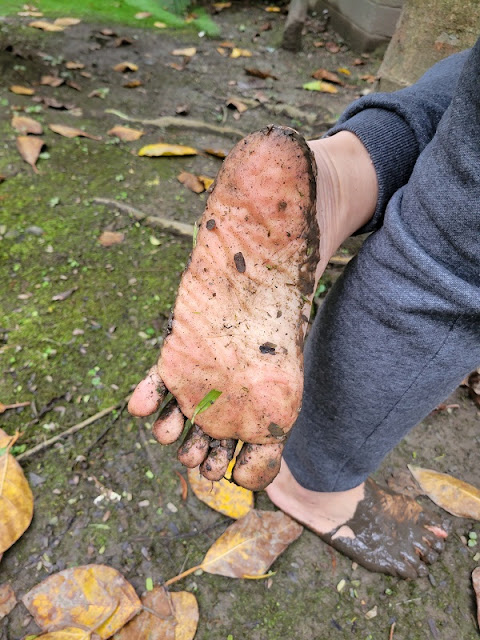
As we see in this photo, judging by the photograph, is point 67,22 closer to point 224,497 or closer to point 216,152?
point 216,152

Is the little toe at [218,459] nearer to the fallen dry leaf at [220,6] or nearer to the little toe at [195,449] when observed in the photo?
the little toe at [195,449]

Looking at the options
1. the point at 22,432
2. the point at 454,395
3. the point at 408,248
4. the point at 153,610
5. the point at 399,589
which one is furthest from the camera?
the point at 454,395

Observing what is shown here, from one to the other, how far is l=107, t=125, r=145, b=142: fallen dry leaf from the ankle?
1.57 meters

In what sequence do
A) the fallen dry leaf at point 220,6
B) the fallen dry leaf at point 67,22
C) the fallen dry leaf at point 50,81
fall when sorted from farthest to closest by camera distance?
the fallen dry leaf at point 220,6 < the fallen dry leaf at point 67,22 < the fallen dry leaf at point 50,81

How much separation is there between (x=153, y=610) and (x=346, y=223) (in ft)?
2.95

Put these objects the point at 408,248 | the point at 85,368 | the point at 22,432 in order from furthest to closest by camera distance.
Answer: the point at 85,368 < the point at 22,432 < the point at 408,248

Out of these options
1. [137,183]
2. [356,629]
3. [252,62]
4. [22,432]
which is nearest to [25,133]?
[137,183]

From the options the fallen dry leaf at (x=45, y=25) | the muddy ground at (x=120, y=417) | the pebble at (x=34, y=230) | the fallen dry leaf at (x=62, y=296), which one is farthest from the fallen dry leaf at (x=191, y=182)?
the fallen dry leaf at (x=45, y=25)

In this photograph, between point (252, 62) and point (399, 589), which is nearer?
point (399, 589)

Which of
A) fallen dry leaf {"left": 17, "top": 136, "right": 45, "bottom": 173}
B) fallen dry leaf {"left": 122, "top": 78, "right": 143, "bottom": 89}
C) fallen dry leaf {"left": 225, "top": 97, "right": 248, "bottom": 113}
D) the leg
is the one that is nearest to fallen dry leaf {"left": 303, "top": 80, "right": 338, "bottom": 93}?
fallen dry leaf {"left": 225, "top": 97, "right": 248, "bottom": 113}

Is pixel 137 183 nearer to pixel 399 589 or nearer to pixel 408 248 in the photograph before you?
pixel 408 248

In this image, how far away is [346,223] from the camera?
937mm

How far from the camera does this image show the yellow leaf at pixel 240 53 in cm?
332

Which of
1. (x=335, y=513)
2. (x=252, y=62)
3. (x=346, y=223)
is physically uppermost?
(x=346, y=223)
